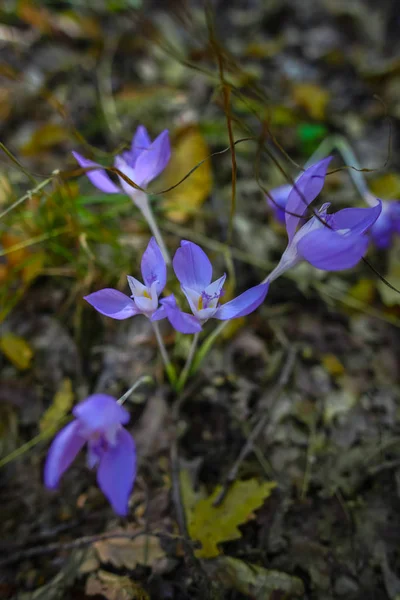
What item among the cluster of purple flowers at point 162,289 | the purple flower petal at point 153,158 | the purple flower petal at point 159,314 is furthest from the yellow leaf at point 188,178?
the purple flower petal at point 159,314

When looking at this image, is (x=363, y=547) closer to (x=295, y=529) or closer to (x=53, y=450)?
(x=295, y=529)

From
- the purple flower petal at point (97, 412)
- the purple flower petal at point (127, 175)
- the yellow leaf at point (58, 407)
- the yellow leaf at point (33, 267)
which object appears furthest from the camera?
the yellow leaf at point (33, 267)

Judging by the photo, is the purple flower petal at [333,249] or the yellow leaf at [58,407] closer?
the purple flower petal at [333,249]

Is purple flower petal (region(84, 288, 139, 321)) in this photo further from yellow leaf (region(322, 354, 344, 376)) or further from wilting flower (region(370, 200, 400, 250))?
wilting flower (region(370, 200, 400, 250))

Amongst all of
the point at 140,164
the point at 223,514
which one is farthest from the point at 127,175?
the point at 223,514

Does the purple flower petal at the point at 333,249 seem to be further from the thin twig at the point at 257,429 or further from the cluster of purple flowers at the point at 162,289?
the thin twig at the point at 257,429

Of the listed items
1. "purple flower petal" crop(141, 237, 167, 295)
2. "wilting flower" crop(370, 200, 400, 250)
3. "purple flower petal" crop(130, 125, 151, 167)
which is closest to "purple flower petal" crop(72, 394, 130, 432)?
"purple flower petal" crop(141, 237, 167, 295)

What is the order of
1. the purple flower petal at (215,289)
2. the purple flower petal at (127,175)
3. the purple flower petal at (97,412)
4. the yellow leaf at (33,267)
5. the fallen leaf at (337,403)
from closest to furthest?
the purple flower petal at (97,412), the purple flower petal at (215,289), the purple flower petal at (127,175), the fallen leaf at (337,403), the yellow leaf at (33,267)
